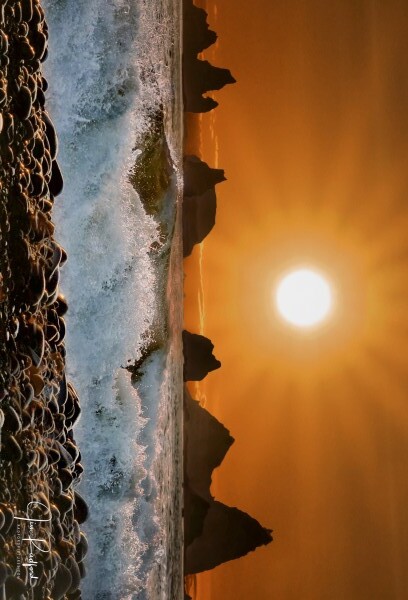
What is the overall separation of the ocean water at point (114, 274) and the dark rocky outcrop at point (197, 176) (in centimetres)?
29

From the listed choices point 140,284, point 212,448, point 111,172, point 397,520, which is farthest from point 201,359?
point 397,520

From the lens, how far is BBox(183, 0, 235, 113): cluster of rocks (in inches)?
80.0

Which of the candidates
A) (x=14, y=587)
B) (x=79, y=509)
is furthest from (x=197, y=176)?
(x=14, y=587)

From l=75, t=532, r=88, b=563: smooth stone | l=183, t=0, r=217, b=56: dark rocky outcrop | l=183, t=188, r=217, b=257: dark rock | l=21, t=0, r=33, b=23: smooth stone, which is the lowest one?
l=75, t=532, r=88, b=563: smooth stone

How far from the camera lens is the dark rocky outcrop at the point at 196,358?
6.27 feet

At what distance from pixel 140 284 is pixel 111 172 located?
10.5 inches

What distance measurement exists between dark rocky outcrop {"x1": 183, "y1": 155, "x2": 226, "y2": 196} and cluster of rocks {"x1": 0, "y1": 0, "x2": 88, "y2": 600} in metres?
0.99

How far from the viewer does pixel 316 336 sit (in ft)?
8.46

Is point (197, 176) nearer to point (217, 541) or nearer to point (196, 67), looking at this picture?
point (196, 67)

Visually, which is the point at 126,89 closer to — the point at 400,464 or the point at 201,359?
the point at 201,359

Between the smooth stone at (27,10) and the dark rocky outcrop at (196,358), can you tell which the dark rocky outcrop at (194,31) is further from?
the smooth stone at (27,10)

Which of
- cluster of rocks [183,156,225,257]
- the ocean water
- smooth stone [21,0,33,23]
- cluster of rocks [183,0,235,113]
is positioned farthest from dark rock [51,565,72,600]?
cluster of rocks [183,0,235,113]

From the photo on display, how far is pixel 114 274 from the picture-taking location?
1470 millimetres

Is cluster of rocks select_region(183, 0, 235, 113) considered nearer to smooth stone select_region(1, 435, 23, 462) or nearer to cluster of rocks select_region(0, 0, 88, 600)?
cluster of rocks select_region(0, 0, 88, 600)
